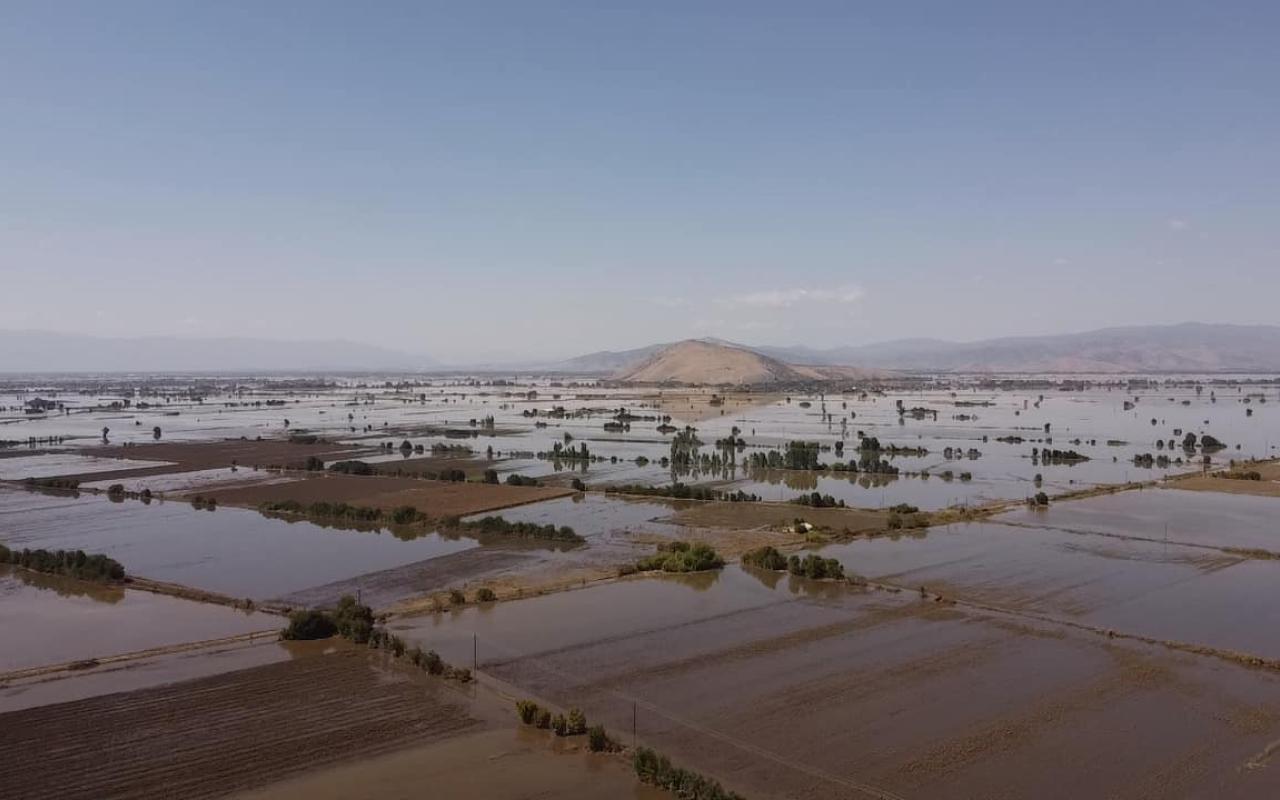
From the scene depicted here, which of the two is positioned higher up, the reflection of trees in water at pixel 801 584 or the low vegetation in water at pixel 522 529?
the low vegetation in water at pixel 522 529

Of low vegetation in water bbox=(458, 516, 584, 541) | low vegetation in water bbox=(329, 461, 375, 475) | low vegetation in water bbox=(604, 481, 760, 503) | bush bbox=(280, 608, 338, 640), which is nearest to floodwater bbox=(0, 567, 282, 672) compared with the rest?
bush bbox=(280, 608, 338, 640)

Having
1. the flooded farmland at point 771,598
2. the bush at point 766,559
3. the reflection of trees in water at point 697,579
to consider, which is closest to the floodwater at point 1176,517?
the flooded farmland at point 771,598

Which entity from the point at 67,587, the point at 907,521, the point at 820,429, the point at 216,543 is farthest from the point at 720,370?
the point at 67,587

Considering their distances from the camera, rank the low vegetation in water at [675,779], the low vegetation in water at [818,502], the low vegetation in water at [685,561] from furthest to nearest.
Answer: the low vegetation in water at [818,502] → the low vegetation in water at [685,561] → the low vegetation in water at [675,779]

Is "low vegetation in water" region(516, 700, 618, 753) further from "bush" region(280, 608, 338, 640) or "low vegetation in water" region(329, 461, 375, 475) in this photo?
"low vegetation in water" region(329, 461, 375, 475)

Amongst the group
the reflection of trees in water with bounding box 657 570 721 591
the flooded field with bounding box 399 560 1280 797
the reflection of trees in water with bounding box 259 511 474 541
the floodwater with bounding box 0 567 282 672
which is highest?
the floodwater with bounding box 0 567 282 672

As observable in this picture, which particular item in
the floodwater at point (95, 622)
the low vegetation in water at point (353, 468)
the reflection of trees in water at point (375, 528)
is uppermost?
the low vegetation in water at point (353, 468)

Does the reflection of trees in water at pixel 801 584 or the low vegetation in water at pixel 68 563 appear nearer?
the reflection of trees in water at pixel 801 584

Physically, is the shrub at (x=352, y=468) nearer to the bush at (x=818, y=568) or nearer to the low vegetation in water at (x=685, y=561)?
the low vegetation in water at (x=685, y=561)
